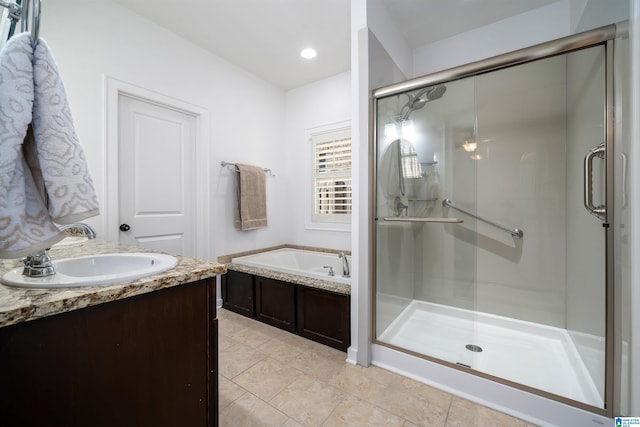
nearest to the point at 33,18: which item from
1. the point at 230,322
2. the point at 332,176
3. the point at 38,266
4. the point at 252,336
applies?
the point at 38,266

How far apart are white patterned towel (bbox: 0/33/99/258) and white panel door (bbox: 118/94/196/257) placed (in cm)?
175

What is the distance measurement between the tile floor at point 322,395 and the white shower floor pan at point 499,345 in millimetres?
226

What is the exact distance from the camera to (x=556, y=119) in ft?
6.76

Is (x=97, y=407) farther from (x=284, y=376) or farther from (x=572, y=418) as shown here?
(x=572, y=418)

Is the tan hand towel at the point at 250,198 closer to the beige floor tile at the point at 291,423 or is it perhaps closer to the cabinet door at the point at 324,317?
the cabinet door at the point at 324,317

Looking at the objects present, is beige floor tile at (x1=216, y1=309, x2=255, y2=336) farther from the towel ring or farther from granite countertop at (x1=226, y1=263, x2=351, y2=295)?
the towel ring

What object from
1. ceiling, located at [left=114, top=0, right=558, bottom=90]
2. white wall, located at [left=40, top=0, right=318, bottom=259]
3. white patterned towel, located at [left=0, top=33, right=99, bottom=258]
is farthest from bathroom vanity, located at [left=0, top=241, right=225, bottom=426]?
ceiling, located at [left=114, top=0, right=558, bottom=90]

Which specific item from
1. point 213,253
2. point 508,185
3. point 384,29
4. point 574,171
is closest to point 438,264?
point 508,185

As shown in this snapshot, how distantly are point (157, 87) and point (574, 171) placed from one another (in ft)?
10.9

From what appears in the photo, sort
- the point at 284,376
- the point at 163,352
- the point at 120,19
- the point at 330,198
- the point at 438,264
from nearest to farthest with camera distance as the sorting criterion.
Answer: the point at 163,352, the point at 284,376, the point at 120,19, the point at 438,264, the point at 330,198

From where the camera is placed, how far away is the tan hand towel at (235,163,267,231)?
2.87 m

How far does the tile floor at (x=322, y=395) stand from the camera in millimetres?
1330

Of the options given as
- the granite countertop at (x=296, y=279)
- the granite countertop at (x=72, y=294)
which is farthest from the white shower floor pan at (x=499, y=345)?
the granite countertop at (x=72, y=294)

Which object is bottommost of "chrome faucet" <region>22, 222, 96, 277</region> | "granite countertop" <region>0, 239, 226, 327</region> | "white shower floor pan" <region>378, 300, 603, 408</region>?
"white shower floor pan" <region>378, 300, 603, 408</region>
